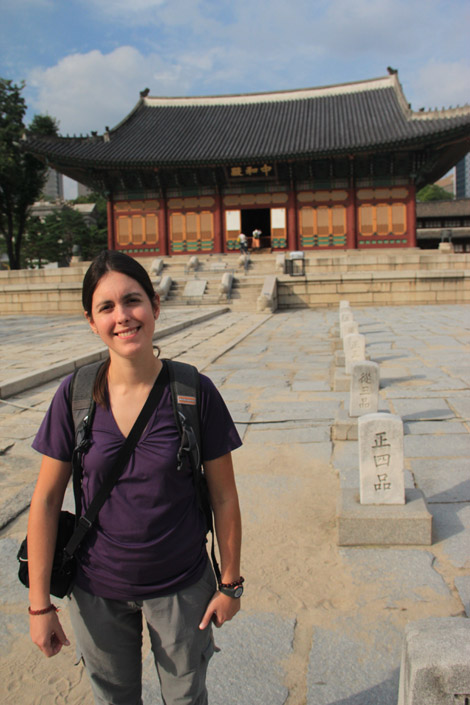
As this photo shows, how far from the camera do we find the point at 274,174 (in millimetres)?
23328

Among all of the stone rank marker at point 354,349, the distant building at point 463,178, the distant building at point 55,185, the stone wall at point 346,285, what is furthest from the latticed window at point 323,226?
the distant building at point 463,178

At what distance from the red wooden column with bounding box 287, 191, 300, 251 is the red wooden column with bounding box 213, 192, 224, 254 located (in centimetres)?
307

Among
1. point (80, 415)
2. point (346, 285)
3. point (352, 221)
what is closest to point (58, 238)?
point (352, 221)

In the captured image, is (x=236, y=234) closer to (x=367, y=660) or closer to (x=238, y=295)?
(x=238, y=295)

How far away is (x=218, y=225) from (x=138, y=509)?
2349cm

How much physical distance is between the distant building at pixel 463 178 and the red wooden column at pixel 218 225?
3250 inches

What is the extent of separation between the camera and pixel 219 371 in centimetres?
738

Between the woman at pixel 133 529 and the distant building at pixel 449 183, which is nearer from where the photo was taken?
the woman at pixel 133 529

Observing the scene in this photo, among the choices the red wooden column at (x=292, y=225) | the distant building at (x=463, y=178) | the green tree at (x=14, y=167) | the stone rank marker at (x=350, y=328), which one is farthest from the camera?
the distant building at (x=463, y=178)

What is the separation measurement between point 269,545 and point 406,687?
6.10 ft

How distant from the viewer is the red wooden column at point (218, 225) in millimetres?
24031

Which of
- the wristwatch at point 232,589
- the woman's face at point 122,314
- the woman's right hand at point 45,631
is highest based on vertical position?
the woman's face at point 122,314

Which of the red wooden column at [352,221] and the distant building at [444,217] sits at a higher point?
the distant building at [444,217]

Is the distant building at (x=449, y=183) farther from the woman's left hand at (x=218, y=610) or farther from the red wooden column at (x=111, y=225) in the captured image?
the woman's left hand at (x=218, y=610)
